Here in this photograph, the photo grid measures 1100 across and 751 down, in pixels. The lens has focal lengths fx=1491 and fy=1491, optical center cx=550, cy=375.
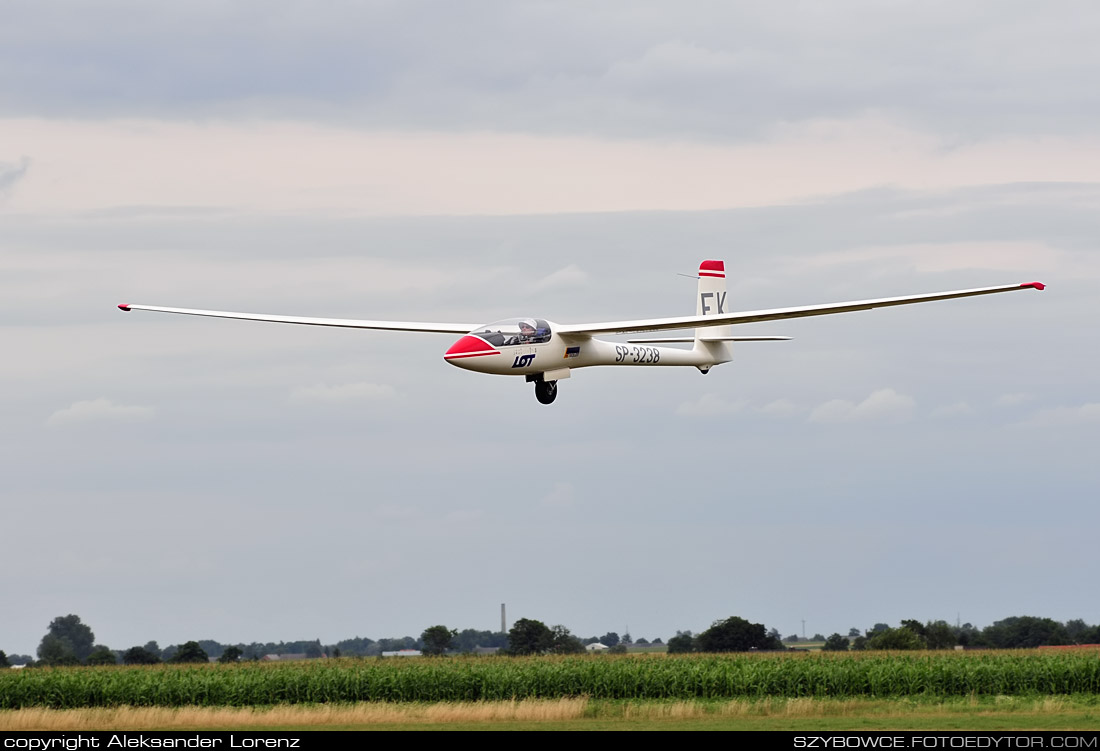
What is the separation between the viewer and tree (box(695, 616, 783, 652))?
69562 millimetres

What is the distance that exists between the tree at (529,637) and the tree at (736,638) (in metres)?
7.21

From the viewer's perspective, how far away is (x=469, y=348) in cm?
3747

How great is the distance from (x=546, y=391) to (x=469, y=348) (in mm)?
3837

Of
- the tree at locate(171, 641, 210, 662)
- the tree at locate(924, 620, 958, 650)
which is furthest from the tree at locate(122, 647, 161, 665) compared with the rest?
the tree at locate(924, 620, 958, 650)

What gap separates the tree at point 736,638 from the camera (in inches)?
2739

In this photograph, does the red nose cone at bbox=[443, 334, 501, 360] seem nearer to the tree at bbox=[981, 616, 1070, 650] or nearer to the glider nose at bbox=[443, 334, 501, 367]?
the glider nose at bbox=[443, 334, 501, 367]

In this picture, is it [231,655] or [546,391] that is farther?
[231,655]

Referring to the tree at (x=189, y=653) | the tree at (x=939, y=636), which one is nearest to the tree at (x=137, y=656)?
the tree at (x=189, y=653)

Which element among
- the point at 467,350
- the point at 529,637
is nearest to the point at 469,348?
the point at 467,350

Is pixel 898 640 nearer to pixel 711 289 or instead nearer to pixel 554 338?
pixel 711 289
